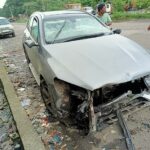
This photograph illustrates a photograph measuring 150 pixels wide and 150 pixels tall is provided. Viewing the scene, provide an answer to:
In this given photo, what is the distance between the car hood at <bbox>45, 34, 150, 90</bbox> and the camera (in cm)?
468

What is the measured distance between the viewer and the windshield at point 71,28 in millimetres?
6266

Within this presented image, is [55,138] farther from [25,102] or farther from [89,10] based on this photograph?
[89,10]

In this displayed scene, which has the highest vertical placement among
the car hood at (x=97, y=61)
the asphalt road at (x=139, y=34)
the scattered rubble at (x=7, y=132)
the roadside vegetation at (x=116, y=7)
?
the car hood at (x=97, y=61)

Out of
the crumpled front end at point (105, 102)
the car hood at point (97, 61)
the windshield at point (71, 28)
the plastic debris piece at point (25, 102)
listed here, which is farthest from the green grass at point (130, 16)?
the crumpled front end at point (105, 102)

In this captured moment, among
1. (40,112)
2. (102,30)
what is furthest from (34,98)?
(102,30)

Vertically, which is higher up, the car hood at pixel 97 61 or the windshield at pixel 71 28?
the windshield at pixel 71 28

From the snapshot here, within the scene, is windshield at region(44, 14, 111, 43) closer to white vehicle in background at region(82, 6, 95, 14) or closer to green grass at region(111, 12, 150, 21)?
white vehicle in background at region(82, 6, 95, 14)

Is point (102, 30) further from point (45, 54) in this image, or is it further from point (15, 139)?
point (15, 139)

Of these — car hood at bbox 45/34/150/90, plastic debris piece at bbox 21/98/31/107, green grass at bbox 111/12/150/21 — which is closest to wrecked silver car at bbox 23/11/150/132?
car hood at bbox 45/34/150/90

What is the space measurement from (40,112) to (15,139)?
95cm

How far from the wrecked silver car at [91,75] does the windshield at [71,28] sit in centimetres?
4

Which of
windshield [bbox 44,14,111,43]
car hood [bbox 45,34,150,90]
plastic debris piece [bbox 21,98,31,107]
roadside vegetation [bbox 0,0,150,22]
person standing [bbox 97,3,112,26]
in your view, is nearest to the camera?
car hood [bbox 45,34,150,90]

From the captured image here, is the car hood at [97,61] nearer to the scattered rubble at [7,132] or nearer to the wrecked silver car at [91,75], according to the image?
the wrecked silver car at [91,75]

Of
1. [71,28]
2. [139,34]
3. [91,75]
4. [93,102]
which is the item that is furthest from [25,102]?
[139,34]
